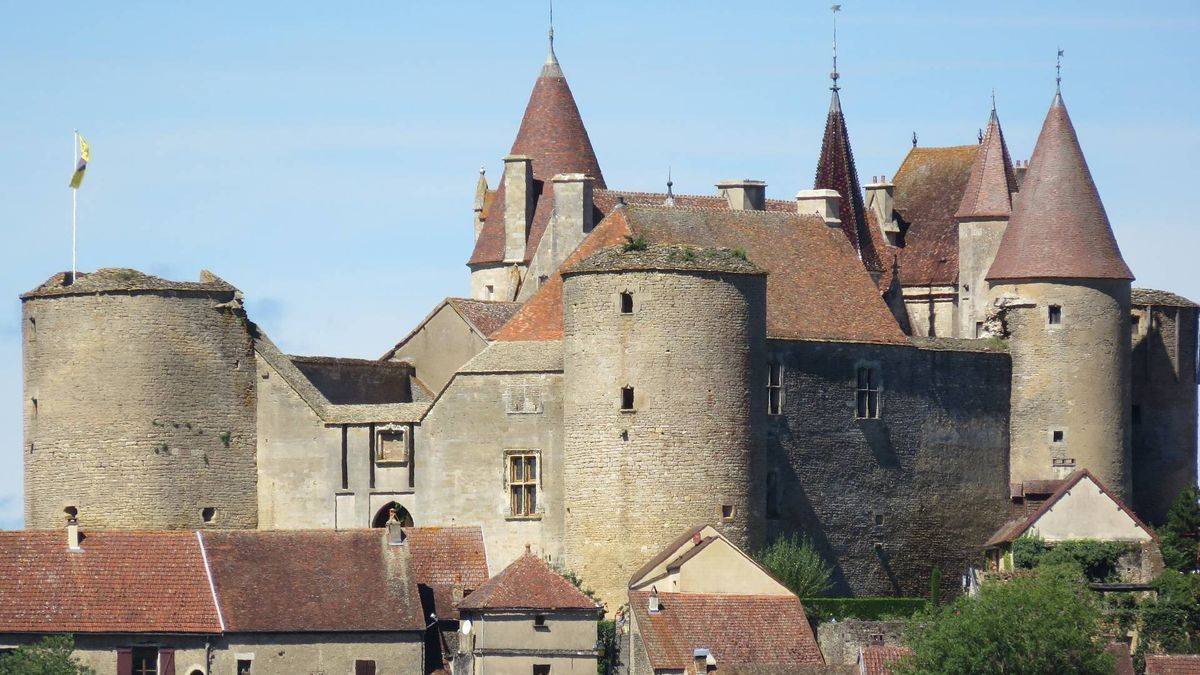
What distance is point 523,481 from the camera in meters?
72.1

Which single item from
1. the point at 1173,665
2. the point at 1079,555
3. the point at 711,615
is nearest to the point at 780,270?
the point at 1079,555

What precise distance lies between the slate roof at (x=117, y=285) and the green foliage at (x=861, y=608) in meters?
13.8

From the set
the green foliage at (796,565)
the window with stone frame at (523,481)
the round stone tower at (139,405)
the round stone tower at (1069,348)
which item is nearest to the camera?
the green foliage at (796,565)

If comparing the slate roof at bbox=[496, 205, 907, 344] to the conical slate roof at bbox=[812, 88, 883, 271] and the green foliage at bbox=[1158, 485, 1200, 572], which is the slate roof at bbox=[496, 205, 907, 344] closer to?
the conical slate roof at bbox=[812, 88, 883, 271]

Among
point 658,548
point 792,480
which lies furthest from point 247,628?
point 792,480

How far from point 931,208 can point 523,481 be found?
19.0m

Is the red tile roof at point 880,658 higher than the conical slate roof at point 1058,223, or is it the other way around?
the conical slate roof at point 1058,223

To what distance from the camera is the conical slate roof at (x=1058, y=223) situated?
260ft

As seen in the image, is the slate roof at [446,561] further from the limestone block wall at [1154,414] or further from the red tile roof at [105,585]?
the limestone block wall at [1154,414]

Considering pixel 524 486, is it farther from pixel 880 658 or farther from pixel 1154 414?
pixel 1154 414

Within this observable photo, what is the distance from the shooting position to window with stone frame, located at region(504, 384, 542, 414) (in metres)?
72.1

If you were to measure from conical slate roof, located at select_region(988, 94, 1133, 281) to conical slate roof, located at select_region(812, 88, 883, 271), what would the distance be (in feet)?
12.2

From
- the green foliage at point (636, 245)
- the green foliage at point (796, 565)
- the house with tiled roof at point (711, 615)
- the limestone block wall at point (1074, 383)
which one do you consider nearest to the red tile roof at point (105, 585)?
the house with tiled roof at point (711, 615)

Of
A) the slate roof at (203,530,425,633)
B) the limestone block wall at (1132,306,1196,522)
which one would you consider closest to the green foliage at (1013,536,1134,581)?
the limestone block wall at (1132,306,1196,522)
